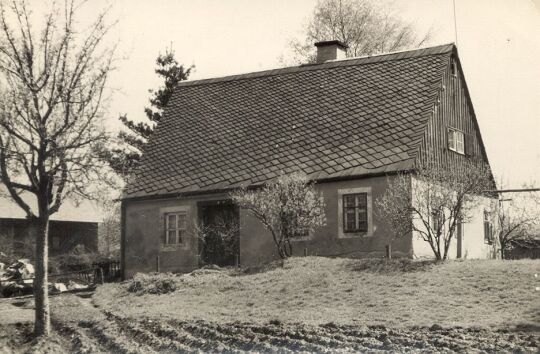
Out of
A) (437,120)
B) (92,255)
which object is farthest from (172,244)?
(92,255)

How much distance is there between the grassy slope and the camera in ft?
44.7

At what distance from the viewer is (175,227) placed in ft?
82.5

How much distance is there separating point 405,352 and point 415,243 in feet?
34.4

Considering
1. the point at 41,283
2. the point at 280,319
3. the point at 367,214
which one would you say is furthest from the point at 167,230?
the point at 280,319

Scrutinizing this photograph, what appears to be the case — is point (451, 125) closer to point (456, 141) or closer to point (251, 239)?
point (456, 141)

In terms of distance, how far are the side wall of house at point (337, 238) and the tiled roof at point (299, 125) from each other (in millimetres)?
465

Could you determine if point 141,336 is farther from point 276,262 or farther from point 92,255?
point 92,255

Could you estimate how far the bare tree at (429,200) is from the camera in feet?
63.9

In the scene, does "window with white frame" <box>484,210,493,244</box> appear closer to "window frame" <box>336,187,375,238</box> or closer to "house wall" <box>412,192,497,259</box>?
"house wall" <box>412,192,497,259</box>

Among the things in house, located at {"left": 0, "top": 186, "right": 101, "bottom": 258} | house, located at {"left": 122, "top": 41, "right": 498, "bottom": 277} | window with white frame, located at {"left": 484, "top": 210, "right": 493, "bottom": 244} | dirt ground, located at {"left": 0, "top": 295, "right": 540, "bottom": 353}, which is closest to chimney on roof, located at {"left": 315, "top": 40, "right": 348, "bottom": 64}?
house, located at {"left": 122, "top": 41, "right": 498, "bottom": 277}

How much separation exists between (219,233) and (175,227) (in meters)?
2.22

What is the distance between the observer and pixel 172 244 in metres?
25.1

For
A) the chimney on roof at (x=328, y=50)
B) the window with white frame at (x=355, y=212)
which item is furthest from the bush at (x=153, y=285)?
the chimney on roof at (x=328, y=50)

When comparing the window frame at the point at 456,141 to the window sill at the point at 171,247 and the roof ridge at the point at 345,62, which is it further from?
the window sill at the point at 171,247
